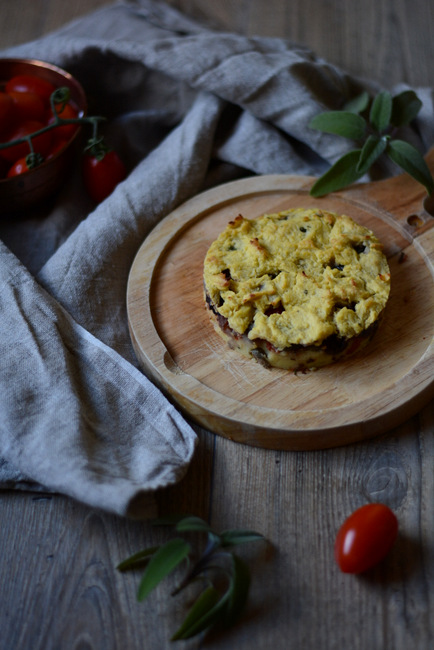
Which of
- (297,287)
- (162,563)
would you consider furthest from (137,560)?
(297,287)

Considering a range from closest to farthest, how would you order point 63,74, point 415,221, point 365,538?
point 365,538, point 415,221, point 63,74

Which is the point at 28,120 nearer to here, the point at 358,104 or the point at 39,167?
the point at 39,167

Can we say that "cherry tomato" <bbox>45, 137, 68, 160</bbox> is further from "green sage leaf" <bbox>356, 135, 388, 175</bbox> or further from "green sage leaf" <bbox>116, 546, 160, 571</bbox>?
"green sage leaf" <bbox>116, 546, 160, 571</bbox>

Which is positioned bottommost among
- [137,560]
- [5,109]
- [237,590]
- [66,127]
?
[137,560]

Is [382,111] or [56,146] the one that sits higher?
[382,111]

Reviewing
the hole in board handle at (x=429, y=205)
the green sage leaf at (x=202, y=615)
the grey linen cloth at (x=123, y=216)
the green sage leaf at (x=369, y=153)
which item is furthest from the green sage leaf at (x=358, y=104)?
the green sage leaf at (x=202, y=615)

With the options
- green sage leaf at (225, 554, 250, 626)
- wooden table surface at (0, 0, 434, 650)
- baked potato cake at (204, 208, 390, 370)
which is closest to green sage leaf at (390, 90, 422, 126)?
baked potato cake at (204, 208, 390, 370)
